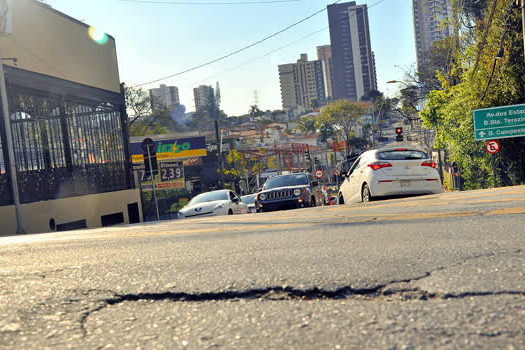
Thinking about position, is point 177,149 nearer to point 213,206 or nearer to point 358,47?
point 213,206

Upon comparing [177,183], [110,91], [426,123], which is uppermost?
[110,91]

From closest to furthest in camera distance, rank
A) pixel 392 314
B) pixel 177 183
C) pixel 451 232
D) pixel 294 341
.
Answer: pixel 294 341 < pixel 392 314 < pixel 451 232 < pixel 177 183

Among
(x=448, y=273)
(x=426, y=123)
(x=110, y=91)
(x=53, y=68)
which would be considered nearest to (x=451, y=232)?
(x=448, y=273)

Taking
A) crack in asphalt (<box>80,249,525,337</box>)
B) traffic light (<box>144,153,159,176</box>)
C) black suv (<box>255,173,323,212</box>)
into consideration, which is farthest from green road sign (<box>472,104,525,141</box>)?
crack in asphalt (<box>80,249,525,337</box>)

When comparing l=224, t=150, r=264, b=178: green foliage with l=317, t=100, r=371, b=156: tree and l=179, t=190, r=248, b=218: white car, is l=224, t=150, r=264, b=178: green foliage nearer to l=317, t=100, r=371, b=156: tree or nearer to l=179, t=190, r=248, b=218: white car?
l=317, t=100, r=371, b=156: tree

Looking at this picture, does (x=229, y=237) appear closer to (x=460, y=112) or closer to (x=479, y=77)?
(x=479, y=77)

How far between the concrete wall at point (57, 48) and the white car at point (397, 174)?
13312 millimetres

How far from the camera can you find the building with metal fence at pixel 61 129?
18797mm

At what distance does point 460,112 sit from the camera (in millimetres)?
27828

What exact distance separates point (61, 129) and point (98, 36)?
6278 millimetres

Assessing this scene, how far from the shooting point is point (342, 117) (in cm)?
8438

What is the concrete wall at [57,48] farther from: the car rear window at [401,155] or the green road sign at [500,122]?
the green road sign at [500,122]

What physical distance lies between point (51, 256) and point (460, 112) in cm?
2618

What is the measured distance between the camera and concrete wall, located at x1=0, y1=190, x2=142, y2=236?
58.3 feet
